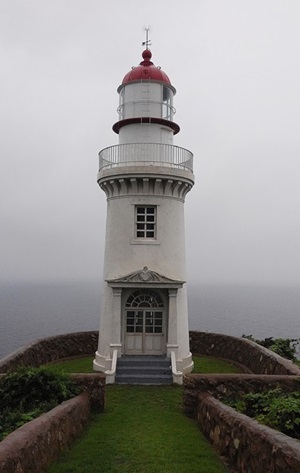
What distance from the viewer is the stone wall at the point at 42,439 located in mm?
5891

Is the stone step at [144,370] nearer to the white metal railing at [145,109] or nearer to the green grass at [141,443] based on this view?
the green grass at [141,443]

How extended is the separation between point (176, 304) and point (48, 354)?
19.0 feet

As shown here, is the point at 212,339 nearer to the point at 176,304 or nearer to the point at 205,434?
the point at 176,304

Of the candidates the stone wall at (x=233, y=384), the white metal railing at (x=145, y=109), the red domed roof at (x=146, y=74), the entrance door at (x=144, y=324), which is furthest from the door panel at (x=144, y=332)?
the red domed roof at (x=146, y=74)

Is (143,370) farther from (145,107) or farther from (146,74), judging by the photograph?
(146,74)

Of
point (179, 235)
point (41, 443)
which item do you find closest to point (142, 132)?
point (179, 235)

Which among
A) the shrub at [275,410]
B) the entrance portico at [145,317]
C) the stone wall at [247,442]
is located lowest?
the stone wall at [247,442]

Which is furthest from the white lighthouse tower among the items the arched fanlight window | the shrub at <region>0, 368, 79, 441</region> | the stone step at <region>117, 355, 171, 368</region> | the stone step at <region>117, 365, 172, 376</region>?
A: the shrub at <region>0, 368, 79, 441</region>

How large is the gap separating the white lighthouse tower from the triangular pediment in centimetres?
3

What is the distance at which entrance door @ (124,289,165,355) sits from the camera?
14992 millimetres

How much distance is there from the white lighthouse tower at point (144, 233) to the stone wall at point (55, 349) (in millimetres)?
2401

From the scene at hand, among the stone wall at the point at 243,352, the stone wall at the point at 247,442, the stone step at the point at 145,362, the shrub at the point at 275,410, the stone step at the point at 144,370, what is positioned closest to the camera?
the stone wall at the point at 247,442

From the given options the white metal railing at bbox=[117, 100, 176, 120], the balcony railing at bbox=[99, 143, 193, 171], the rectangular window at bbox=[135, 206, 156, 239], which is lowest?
the rectangular window at bbox=[135, 206, 156, 239]

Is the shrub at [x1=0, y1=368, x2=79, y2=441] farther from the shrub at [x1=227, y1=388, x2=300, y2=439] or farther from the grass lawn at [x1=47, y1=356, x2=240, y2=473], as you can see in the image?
the shrub at [x1=227, y1=388, x2=300, y2=439]
